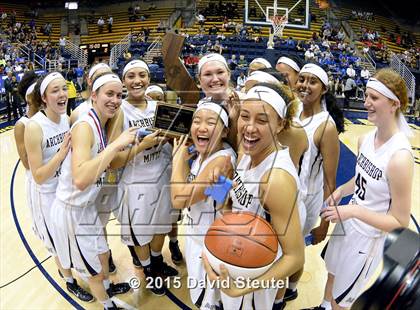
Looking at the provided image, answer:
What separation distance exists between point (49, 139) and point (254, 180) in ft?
5.36

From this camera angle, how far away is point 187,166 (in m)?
2.14

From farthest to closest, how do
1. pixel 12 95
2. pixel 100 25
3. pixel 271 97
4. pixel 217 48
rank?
pixel 100 25 < pixel 217 48 < pixel 12 95 < pixel 271 97

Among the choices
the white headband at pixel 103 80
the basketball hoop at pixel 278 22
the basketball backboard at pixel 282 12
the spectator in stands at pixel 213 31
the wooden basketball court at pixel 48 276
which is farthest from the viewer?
the spectator in stands at pixel 213 31

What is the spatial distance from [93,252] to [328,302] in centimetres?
168

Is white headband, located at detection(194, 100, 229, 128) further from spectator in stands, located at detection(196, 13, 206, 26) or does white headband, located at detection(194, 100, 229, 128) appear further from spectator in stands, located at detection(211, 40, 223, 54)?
spectator in stands, located at detection(196, 13, 206, 26)

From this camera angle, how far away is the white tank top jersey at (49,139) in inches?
103

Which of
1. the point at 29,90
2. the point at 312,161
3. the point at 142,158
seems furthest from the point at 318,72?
the point at 29,90

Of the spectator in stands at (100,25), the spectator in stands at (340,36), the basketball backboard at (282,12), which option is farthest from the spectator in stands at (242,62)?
the spectator in stands at (100,25)

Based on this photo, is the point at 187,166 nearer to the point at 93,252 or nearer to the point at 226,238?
the point at 226,238

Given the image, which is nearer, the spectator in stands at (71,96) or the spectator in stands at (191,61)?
the spectator in stands at (71,96)

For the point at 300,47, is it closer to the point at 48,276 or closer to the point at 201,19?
the point at 201,19

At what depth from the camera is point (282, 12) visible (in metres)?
15.4

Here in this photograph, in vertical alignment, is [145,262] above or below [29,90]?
below

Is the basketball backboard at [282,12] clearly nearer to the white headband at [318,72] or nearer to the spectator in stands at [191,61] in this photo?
the spectator in stands at [191,61]
